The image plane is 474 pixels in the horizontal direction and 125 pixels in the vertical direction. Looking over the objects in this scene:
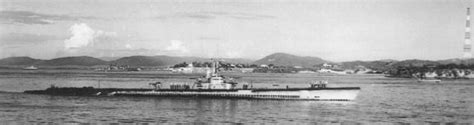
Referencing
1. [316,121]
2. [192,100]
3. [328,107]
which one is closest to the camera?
[316,121]

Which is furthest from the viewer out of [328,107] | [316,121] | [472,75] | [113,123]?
[472,75]

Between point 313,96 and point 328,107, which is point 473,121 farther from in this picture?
point 313,96

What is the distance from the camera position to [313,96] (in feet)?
197

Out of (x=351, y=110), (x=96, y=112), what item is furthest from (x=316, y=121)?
(x=96, y=112)

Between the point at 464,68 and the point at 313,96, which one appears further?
the point at 464,68

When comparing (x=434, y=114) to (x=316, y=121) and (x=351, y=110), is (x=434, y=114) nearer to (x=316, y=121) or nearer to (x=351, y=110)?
(x=351, y=110)

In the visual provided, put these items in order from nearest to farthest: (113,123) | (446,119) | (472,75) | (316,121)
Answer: (113,123), (316,121), (446,119), (472,75)

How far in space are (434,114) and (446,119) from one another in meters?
4.22

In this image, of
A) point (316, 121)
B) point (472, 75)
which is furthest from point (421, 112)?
point (472, 75)

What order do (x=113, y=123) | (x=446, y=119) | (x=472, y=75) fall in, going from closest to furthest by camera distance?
1. (x=113, y=123)
2. (x=446, y=119)
3. (x=472, y=75)

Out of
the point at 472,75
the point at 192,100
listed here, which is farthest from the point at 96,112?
the point at 472,75

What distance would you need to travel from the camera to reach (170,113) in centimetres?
4453

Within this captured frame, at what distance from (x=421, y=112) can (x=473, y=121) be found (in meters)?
6.74

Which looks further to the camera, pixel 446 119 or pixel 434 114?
pixel 434 114
